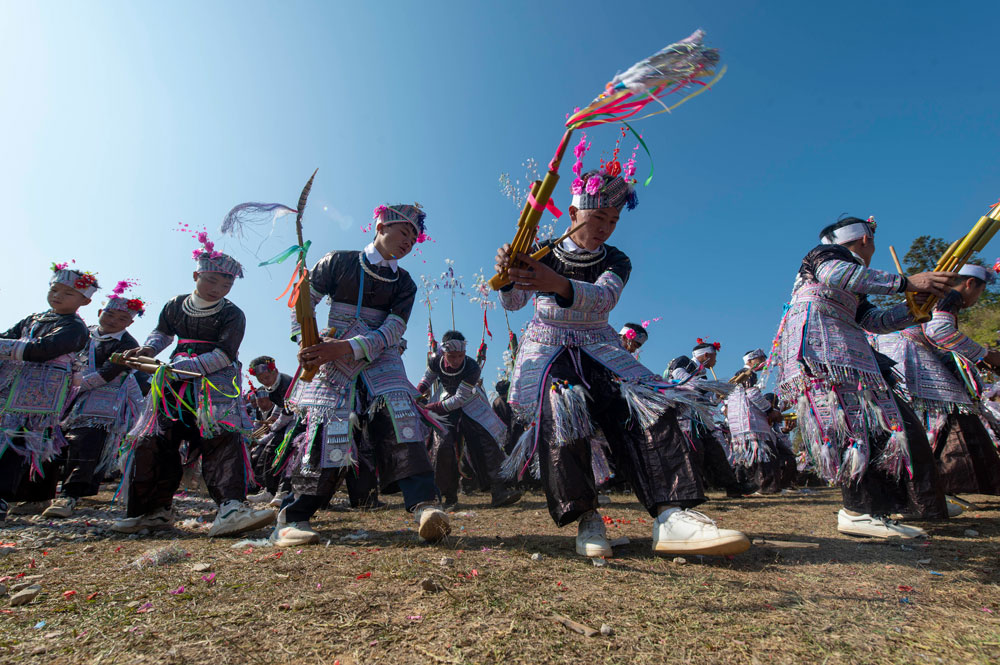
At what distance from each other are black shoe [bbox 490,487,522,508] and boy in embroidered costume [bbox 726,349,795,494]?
3.21 m

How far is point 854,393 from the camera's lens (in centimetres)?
316

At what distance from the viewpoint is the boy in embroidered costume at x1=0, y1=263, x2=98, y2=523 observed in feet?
12.4

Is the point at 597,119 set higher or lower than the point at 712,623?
higher

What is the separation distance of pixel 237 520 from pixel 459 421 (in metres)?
3.51

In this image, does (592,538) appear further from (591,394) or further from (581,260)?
(581,260)

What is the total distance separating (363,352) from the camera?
2.90 metres

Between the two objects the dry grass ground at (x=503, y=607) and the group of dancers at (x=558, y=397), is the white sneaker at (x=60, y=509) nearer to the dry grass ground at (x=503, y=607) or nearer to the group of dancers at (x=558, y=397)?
the group of dancers at (x=558, y=397)

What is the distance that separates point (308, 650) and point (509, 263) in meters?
1.70

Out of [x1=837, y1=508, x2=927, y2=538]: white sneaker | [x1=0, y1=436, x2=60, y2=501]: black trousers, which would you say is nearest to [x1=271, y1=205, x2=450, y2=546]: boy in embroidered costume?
[x1=837, y1=508, x2=927, y2=538]: white sneaker

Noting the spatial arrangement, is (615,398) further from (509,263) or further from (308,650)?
(308,650)

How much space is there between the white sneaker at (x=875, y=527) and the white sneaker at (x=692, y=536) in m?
1.46

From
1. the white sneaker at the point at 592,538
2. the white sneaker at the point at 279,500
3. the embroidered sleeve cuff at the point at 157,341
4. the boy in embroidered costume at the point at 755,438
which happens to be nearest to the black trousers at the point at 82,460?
the white sneaker at the point at 279,500

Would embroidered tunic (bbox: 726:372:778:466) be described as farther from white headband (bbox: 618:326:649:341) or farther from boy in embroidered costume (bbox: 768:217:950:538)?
boy in embroidered costume (bbox: 768:217:950:538)

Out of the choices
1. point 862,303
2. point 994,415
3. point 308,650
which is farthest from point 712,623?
point 994,415
